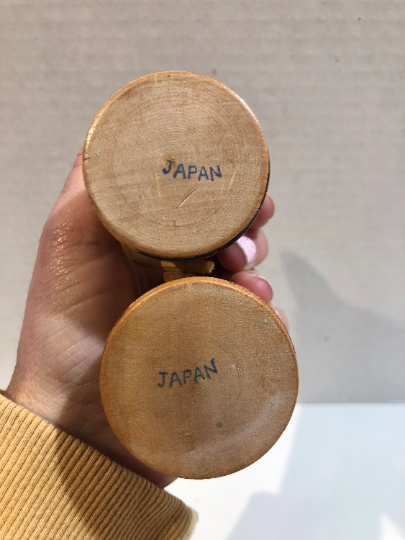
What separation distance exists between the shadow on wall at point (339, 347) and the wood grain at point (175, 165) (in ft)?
1.68

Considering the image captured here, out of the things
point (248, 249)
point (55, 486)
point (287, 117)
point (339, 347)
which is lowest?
point (339, 347)

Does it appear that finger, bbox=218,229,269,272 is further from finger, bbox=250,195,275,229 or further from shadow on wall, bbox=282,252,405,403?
shadow on wall, bbox=282,252,405,403

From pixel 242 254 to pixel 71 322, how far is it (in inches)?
10.8

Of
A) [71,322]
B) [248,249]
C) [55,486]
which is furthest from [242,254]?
[55,486]

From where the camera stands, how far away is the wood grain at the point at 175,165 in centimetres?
38

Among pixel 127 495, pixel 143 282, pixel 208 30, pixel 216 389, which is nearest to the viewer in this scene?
pixel 216 389

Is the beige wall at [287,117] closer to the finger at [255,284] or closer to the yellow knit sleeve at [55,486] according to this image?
the finger at [255,284]

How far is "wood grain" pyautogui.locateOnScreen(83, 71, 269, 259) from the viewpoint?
38 cm

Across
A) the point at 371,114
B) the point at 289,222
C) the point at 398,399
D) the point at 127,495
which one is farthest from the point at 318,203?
the point at 127,495

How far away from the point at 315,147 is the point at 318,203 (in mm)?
108

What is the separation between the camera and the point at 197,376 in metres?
0.38

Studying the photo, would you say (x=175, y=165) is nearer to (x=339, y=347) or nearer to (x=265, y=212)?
(x=265, y=212)

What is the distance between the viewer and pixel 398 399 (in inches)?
37.9

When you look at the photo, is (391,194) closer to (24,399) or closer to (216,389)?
(216,389)
